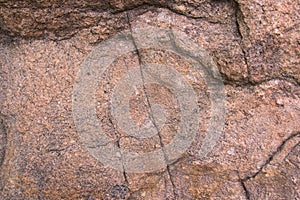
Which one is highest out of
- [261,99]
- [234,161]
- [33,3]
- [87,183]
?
[33,3]

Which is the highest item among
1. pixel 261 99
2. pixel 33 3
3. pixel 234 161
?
pixel 33 3

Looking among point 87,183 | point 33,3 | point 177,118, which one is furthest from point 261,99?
point 33,3

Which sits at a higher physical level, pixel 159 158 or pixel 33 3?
pixel 33 3

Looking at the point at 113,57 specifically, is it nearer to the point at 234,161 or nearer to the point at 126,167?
the point at 126,167

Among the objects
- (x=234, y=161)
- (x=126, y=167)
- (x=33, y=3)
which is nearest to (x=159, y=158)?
(x=126, y=167)

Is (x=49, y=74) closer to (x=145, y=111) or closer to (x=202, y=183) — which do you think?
(x=145, y=111)

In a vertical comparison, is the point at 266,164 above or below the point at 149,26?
below
